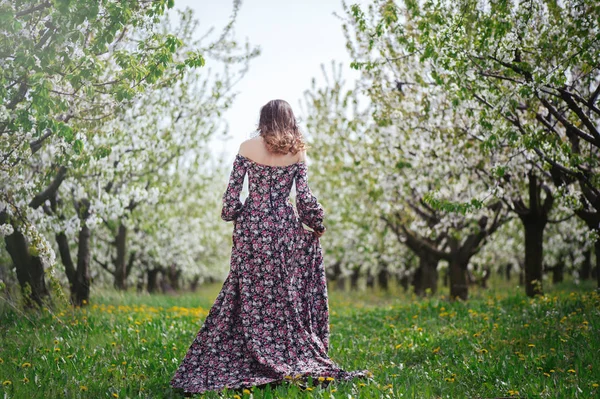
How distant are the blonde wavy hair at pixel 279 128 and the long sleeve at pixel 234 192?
328 millimetres

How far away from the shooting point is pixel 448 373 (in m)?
5.82

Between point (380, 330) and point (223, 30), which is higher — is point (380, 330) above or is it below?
below

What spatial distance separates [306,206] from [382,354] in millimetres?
2305

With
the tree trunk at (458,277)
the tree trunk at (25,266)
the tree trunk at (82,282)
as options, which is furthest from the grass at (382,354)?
the tree trunk at (458,277)

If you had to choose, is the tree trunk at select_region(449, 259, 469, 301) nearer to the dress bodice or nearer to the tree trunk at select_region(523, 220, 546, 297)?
the tree trunk at select_region(523, 220, 546, 297)

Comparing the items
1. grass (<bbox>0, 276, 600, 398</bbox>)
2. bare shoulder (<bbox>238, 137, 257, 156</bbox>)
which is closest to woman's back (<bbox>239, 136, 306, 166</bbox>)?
bare shoulder (<bbox>238, 137, 257, 156</bbox>)

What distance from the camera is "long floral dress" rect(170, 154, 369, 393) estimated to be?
568 centimetres

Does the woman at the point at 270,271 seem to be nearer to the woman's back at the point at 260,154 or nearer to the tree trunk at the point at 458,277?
the woman's back at the point at 260,154

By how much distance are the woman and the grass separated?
20.4 inches

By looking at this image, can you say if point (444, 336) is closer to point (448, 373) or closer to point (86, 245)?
point (448, 373)

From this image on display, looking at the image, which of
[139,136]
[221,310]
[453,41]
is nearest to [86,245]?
[139,136]

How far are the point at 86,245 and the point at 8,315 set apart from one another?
139 inches

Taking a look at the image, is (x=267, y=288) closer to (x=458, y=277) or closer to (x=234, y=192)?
(x=234, y=192)

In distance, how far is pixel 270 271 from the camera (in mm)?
5910
